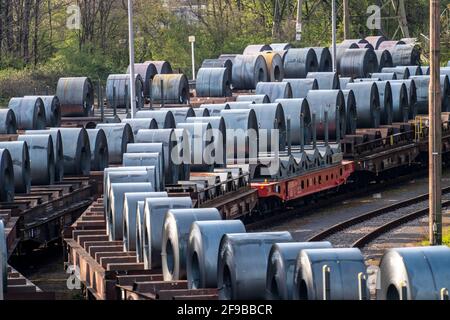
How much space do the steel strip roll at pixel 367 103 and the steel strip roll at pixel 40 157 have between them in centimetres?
1217

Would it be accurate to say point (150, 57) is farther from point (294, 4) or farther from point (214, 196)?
point (214, 196)

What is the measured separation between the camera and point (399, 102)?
1594 inches

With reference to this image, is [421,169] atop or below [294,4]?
below

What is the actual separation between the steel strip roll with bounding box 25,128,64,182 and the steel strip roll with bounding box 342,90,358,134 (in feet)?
32.4

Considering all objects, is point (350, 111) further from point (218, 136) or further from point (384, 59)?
point (384, 59)

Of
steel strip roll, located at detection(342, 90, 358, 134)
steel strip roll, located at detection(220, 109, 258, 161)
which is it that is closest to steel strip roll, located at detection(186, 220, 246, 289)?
steel strip roll, located at detection(220, 109, 258, 161)

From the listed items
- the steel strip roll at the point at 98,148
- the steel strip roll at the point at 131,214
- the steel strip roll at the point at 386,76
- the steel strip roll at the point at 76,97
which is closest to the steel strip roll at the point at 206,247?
the steel strip roll at the point at 131,214

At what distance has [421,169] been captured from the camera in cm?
4038

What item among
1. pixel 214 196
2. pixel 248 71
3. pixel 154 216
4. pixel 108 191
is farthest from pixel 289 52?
pixel 154 216

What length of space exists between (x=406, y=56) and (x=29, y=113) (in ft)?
70.4

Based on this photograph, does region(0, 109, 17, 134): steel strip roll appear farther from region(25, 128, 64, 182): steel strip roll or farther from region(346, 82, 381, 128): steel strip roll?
region(346, 82, 381, 128): steel strip roll

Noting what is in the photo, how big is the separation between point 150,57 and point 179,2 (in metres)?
9.03

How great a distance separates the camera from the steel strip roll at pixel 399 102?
40469 mm

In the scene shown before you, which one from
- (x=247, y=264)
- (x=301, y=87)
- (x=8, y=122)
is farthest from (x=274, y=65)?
(x=247, y=264)
